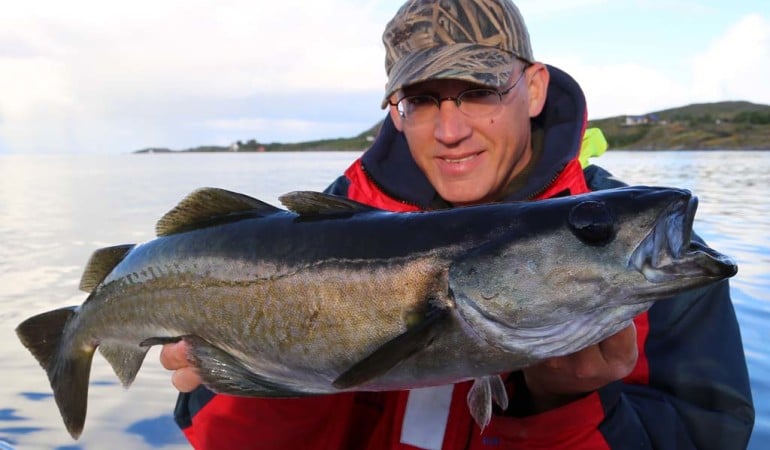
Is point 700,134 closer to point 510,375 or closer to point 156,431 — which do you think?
point 156,431

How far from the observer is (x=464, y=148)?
148 inches

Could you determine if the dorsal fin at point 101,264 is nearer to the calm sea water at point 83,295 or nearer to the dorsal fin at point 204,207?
the dorsal fin at point 204,207

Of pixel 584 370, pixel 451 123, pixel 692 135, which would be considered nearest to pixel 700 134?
pixel 692 135

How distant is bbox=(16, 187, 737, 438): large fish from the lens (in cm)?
222

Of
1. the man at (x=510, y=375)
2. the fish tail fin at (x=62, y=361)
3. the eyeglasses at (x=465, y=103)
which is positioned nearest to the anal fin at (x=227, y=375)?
the man at (x=510, y=375)

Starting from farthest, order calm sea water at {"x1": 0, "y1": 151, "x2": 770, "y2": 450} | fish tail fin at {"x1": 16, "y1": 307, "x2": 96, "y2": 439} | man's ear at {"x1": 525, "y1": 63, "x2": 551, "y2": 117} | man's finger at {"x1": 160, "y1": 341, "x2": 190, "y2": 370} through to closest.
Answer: calm sea water at {"x1": 0, "y1": 151, "x2": 770, "y2": 450} < man's ear at {"x1": 525, "y1": 63, "x2": 551, "y2": 117} < fish tail fin at {"x1": 16, "y1": 307, "x2": 96, "y2": 439} < man's finger at {"x1": 160, "y1": 341, "x2": 190, "y2": 370}

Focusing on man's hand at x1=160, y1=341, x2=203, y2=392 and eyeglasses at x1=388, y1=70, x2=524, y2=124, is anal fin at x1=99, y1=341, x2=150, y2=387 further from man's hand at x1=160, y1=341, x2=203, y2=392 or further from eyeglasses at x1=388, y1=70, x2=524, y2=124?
eyeglasses at x1=388, y1=70, x2=524, y2=124

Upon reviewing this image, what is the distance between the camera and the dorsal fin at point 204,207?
3041 millimetres

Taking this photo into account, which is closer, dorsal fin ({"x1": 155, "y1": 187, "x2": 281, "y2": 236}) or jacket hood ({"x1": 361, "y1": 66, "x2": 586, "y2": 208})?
dorsal fin ({"x1": 155, "y1": 187, "x2": 281, "y2": 236})

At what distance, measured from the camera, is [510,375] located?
11.1 ft

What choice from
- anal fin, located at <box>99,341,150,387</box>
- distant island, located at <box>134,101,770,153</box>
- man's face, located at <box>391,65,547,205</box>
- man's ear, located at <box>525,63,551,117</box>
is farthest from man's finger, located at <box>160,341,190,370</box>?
distant island, located at <box>134,101,770,153</box>

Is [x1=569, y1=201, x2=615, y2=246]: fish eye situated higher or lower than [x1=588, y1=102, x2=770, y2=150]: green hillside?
higher

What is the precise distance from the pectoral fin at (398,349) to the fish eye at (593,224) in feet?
1.79

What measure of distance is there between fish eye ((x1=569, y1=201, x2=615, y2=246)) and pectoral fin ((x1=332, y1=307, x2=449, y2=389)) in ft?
1.79
